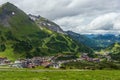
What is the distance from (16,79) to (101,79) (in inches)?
445

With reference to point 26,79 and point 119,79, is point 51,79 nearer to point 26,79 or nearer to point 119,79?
point 26,79

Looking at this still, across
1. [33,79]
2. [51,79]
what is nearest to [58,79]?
[51,79]

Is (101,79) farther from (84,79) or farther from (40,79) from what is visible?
(40,79)

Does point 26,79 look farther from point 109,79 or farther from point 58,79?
point 109,79

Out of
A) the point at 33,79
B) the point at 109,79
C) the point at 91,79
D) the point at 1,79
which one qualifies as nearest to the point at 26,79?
the point at 33,79

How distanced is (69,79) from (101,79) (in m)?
4.36

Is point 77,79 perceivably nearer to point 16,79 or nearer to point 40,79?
point 40,79

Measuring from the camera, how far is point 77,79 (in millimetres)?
36469

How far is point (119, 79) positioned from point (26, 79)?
491 inches

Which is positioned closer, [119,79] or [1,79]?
[1,79]

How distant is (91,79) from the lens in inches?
1448

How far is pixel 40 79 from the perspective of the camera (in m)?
35.6

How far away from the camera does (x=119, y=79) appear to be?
36.8 m

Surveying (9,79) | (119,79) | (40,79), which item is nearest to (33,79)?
(40,79)
